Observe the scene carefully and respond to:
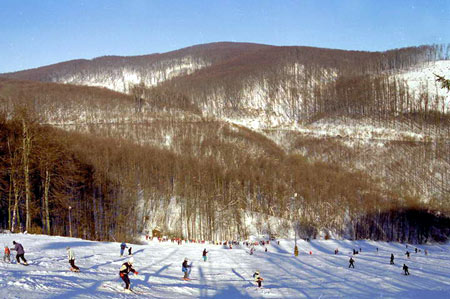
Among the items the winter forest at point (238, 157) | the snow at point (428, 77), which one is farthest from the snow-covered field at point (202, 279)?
the snow at point (428, 77)

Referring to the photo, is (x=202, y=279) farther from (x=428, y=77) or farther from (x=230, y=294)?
(x=428, y=77)

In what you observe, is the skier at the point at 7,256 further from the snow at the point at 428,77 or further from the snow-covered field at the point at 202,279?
the snow at the point at 428,77

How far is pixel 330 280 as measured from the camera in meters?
21.9

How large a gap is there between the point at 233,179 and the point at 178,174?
14222 millimetres

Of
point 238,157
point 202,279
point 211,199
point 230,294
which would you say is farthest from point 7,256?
point 238,157

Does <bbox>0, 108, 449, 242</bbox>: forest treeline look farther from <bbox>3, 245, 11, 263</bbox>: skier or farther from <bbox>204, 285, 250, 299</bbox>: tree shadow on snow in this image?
<bbox>204, 285, 250, 299</bbox>: tree shadow on snow

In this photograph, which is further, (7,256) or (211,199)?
(211,199)

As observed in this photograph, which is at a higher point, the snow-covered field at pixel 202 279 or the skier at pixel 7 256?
the skier at pixel 7 256

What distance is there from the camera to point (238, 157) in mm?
96250

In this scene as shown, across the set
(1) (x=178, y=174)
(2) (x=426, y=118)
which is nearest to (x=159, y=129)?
(1) (x=178, y=174)

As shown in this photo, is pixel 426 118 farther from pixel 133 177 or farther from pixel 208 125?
pixel 133 177

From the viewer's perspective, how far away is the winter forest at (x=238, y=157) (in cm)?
4519

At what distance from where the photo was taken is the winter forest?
4519 cm

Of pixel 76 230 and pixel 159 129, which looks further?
pixel 159 129
